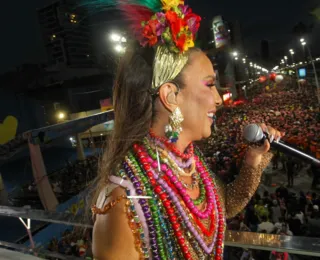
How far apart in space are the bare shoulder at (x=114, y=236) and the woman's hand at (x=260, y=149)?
0.92m

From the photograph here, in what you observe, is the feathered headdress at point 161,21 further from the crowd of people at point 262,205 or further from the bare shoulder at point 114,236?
the crowd of people at point 262,205

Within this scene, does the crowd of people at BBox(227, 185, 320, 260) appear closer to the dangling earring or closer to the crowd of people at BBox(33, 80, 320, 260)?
the crowd of people at BBox(33, 80, 320, 260)

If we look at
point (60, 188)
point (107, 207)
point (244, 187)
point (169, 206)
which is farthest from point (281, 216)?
point (60, 188)

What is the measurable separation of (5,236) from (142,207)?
851 centimetres

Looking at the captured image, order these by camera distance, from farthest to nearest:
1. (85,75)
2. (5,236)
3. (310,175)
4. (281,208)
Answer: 1. (85,75)
2. (310,175)
3. (5,236)
4. (281,208)

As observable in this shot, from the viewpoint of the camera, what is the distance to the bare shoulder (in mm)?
1089

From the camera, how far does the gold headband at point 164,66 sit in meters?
1.26

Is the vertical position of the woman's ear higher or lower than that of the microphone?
higher

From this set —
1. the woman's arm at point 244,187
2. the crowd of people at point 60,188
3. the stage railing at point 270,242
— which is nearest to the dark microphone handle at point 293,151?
the woman's arm at point 244,187

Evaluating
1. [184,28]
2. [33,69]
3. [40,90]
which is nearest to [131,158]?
[184,28]

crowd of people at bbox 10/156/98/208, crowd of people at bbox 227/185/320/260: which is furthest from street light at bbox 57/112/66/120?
crowd of people at bbox 227/185/320/260

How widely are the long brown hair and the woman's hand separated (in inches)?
25.1

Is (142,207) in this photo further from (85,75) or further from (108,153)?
(85,75)

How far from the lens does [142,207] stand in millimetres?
1206
